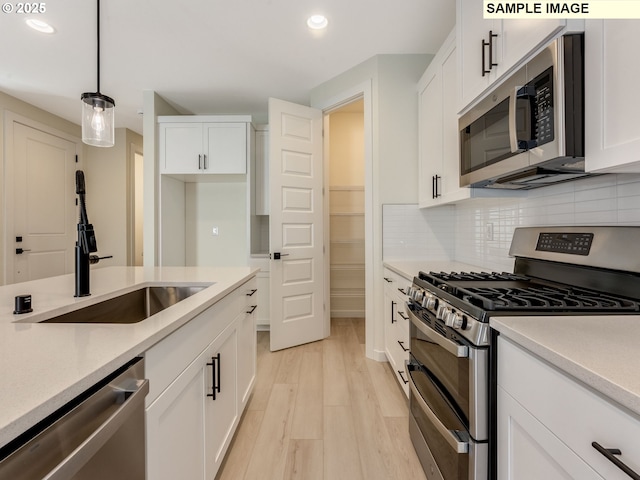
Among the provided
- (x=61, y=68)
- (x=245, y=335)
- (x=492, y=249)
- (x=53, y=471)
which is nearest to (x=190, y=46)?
(x=61, y=68)

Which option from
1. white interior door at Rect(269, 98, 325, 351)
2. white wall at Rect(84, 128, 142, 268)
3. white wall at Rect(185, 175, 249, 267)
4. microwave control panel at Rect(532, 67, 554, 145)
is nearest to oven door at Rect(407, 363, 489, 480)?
microwave control panel at Rect(532, 67, 554, 145)

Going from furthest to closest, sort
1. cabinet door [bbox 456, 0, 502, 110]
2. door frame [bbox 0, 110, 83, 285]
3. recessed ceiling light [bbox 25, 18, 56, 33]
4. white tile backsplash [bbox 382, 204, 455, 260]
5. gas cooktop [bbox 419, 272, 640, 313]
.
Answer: door frame [bbox 0, 110, 83, 285], white tile backsplash [bbox 382, 204, 455, 260], recessed ceiling light [bbox 25, 18, 56, 33], cabinet door [bbox 456, 0, 502, 110], gas cooktop [bbox 419, 272, 640, 313]

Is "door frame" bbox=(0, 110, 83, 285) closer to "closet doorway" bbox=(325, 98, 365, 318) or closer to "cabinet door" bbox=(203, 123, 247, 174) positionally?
"cabinet door" bbox=(203, 123, 247, 174)

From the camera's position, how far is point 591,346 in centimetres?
69

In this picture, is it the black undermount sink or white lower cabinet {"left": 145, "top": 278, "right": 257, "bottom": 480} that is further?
the black undermount sink

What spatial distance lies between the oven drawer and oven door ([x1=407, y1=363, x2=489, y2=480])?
27 cm

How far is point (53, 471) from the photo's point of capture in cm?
48

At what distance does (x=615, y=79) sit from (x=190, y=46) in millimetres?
2852

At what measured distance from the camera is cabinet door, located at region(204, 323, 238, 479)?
49.9 inches

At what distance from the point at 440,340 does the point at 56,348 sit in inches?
43.9

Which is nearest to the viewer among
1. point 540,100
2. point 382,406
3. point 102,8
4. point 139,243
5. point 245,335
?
point 540,100

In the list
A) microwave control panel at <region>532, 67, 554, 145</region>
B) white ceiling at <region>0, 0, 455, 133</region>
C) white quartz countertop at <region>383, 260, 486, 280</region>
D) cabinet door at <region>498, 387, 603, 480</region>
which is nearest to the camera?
cabinet door at <region>498, 387, 603, 480</region>

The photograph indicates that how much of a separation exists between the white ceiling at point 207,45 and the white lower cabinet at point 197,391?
1.96m

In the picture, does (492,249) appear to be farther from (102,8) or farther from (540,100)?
(102,8)
